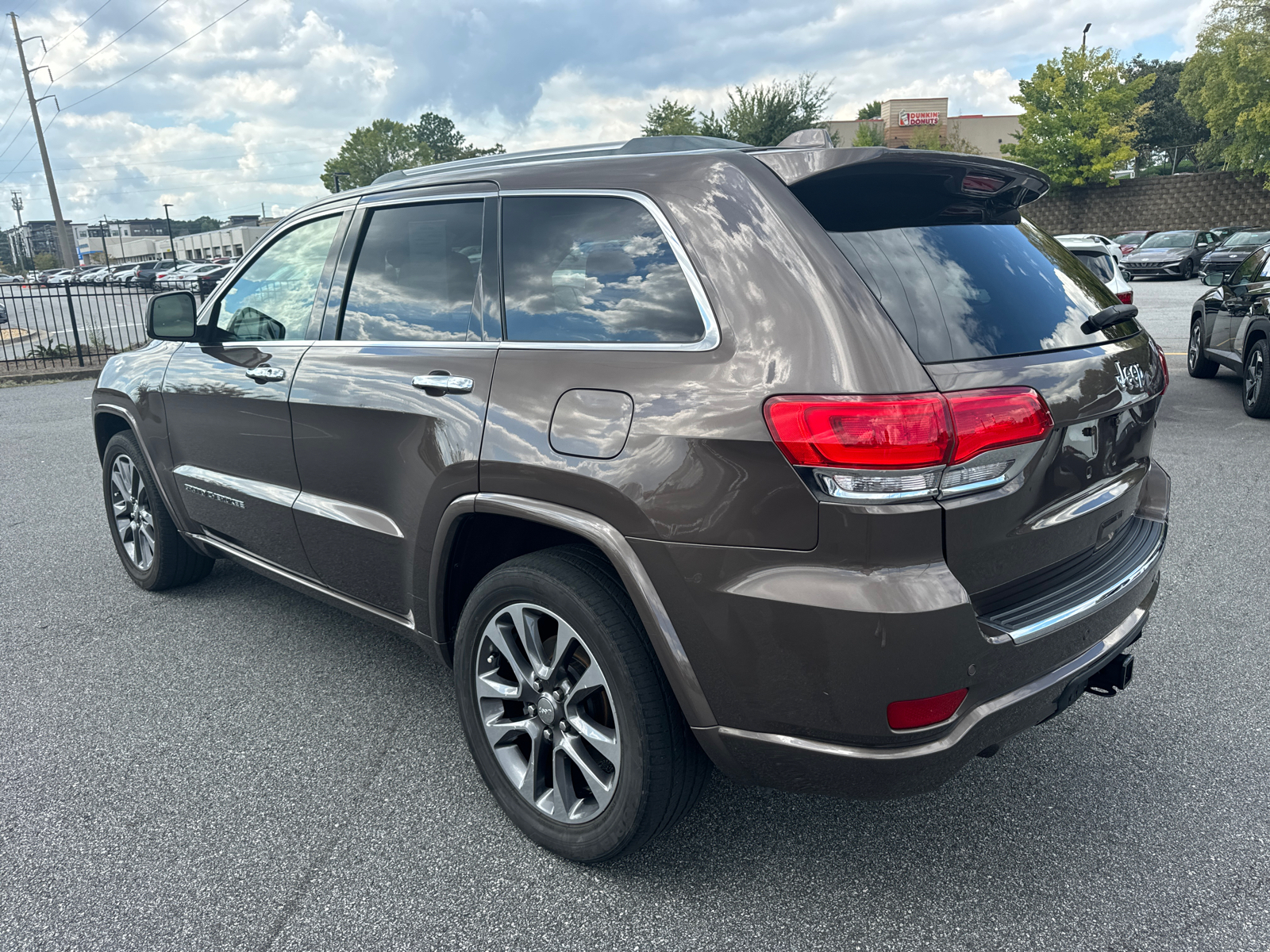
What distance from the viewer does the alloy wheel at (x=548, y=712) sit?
2.32 meters

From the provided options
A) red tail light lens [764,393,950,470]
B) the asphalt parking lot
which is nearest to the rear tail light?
red tail light lens [764,393,950,470]

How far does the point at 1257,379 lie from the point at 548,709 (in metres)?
7.94

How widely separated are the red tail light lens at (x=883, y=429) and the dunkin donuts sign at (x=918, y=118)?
85038mm

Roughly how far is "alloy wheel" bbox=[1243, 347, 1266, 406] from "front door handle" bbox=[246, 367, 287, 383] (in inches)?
315

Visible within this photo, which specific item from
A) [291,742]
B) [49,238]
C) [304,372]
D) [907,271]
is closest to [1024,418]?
[907,271]

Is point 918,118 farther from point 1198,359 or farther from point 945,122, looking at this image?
point 1198,359

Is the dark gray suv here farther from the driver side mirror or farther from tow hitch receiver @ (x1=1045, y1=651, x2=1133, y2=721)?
the driver side mirror

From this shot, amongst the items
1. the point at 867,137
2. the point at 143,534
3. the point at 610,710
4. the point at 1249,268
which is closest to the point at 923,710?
the point at 610,710

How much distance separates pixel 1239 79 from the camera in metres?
35.6

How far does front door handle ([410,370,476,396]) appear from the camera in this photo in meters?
2.50

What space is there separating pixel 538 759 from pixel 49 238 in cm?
20589

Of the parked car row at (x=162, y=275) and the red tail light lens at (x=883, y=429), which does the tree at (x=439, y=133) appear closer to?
the parked car row at (x=162, y=275)

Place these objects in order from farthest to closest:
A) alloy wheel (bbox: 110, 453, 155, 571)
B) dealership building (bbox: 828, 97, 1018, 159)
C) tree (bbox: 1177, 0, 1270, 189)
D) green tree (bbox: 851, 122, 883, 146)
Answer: dealership building (bbox: 828, 97, 1018, 159) < tree (bbox: 1177, 0, 1270, 189) < green tree (bbox: 851, 122, 883, 146) < alloy wheel (bbox: 110, 453, 155, 571)

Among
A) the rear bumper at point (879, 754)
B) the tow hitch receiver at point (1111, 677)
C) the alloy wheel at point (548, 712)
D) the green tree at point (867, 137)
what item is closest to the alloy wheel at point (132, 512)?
the alloy wheel at point (548, 712)
